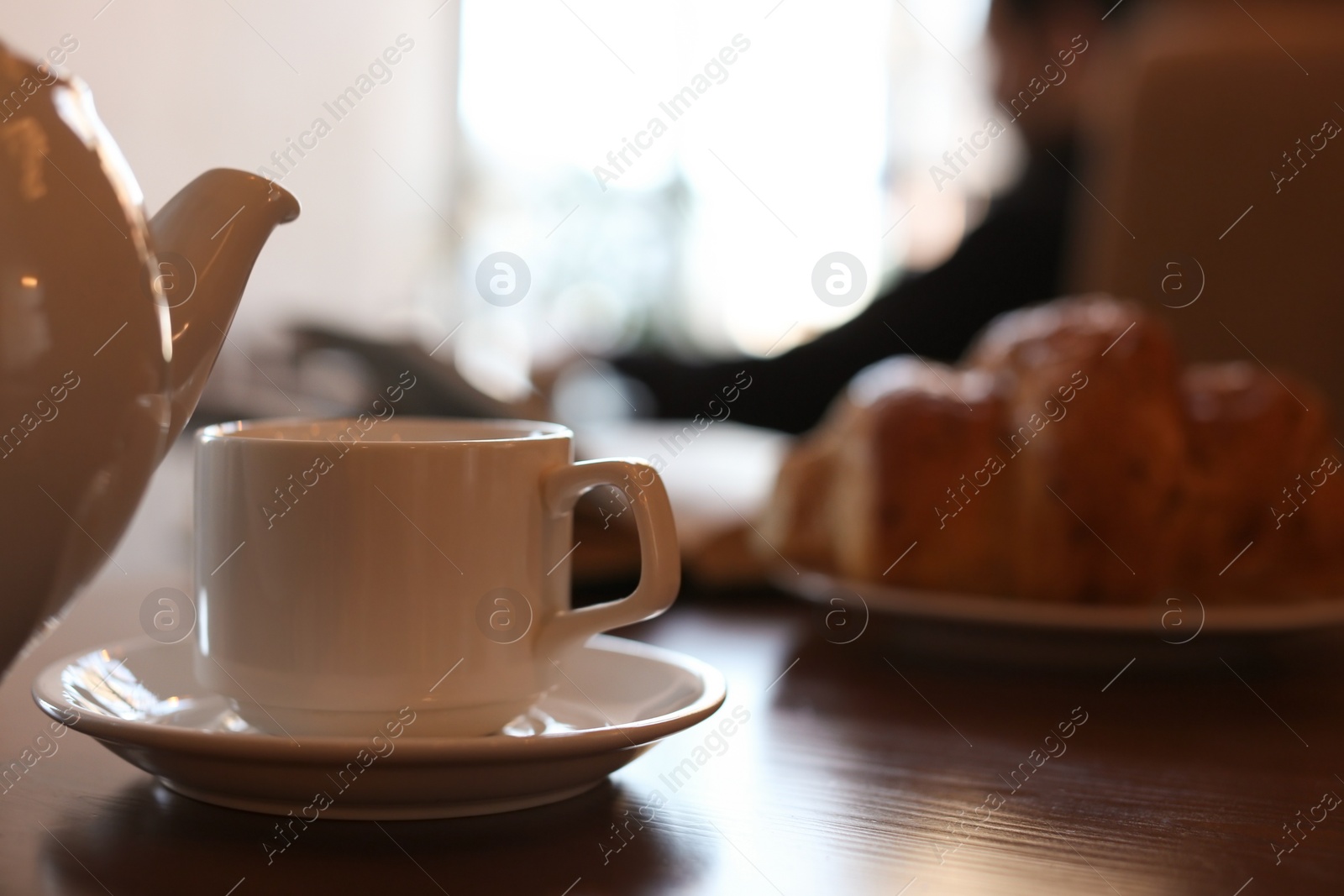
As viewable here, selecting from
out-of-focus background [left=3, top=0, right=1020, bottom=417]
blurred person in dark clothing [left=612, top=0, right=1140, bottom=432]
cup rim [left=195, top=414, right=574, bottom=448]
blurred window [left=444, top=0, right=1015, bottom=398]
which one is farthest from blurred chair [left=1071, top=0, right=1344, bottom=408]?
blurred window [left=444, top=0, right=1015, bottom=398]

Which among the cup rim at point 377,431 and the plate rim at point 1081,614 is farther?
the plate rim at point 1081,614

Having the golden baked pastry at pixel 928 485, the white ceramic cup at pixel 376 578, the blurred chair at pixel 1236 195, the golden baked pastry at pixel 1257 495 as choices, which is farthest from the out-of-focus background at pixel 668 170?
the white ceramic cup at pixel 376 578

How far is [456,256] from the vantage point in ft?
13.1

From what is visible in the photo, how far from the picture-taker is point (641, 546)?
0.43 meters

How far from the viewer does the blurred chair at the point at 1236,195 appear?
5.13ft

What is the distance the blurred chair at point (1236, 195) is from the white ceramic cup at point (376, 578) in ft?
4.61

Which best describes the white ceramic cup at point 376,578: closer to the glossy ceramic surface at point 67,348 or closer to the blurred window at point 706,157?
the glossy ceramic surface at point 67,348

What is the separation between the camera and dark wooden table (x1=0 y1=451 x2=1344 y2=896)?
33 centimetres

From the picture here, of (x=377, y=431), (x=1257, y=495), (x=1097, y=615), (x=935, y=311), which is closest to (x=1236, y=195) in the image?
(x=935, y=311)

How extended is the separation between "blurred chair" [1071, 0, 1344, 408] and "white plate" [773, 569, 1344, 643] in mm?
1045

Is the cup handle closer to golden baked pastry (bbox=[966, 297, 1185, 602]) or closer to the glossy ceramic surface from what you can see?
the glossy ceramic surface

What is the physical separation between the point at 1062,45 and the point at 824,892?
2.07 metres

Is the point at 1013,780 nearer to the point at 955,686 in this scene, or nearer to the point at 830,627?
the point at 955,686

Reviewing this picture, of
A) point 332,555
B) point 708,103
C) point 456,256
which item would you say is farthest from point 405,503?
point 708,103
